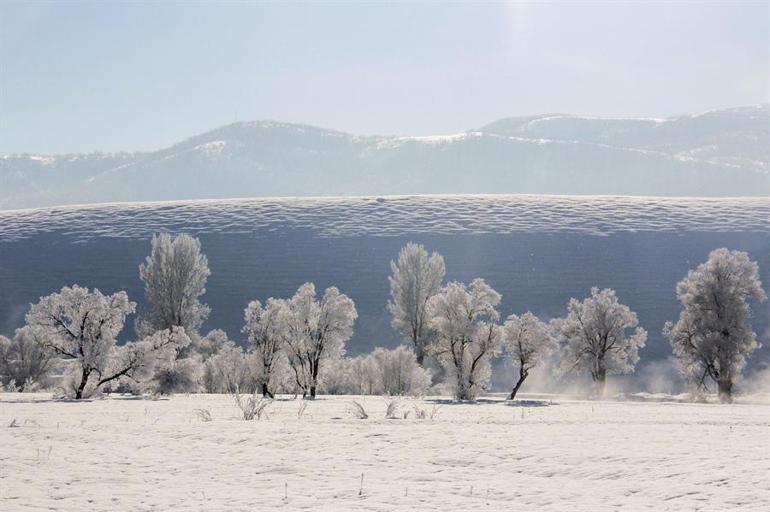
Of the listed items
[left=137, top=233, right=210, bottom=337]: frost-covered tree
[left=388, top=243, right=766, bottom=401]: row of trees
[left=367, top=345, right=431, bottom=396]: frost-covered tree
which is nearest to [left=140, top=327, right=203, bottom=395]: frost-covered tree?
[left=367, top=345, right=431, bottom=396]: frost-covered tree

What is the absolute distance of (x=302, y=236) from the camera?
103 meters

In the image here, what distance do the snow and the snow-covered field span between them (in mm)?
79684

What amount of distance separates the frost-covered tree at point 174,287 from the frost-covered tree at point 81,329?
20200 mm

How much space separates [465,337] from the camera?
1838 inches

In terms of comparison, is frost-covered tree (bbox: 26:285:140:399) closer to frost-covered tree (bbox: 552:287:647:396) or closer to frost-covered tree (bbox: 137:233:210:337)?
frost-covered tree (bbox: 137:233:210:337)

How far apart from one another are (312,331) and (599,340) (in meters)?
19.2

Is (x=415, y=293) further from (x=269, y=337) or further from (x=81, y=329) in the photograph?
(x=81, y=329)

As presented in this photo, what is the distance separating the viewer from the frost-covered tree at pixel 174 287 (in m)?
63.9

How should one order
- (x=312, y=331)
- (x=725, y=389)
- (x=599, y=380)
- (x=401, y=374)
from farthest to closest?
(x=599, y=380) → (x=401, y=374) → (x=312, y=331) → (x=725, y=389)

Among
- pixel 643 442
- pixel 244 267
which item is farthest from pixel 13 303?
pixel 643 442

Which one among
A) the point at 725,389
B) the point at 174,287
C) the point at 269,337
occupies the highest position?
the point at 174,287

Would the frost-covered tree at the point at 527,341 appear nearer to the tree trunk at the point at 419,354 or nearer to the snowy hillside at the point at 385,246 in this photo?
the tree trunk at the point at 419,354

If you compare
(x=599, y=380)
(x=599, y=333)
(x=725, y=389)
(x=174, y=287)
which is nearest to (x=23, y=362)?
(x=174, y=287)

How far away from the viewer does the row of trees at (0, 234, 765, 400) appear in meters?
41.4
